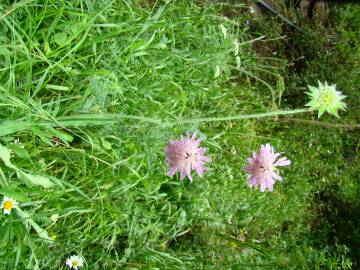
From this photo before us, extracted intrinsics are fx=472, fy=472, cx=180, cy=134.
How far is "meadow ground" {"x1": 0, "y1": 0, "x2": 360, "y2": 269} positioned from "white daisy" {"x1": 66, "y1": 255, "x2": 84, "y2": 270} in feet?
0.14

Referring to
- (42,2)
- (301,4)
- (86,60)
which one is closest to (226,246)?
(86,60)

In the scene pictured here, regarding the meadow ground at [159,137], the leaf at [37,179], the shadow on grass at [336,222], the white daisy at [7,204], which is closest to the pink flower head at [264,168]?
the meadow ground at [159,137]

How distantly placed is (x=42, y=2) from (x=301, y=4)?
1.78m

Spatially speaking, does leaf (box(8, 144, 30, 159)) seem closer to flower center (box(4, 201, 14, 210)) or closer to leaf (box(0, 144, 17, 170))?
leaf (box(0, 144, 17, 170))

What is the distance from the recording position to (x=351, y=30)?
Answer: 114 inches

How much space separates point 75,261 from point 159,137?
552mm

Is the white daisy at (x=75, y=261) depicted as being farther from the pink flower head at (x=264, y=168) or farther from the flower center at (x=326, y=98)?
the flower center at (x=326, y=98)

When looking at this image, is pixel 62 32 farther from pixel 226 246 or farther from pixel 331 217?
pixel 331 217

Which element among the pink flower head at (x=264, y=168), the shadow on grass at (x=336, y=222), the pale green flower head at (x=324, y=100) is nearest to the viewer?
the pale green flower head at (x=324, y=100)

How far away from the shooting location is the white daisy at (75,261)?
1731 millimetres

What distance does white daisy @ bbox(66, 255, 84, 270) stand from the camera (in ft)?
5.68

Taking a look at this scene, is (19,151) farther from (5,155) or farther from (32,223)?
(32,223)

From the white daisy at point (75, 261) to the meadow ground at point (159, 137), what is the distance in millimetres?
42

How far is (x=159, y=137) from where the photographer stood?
1.73 meters
